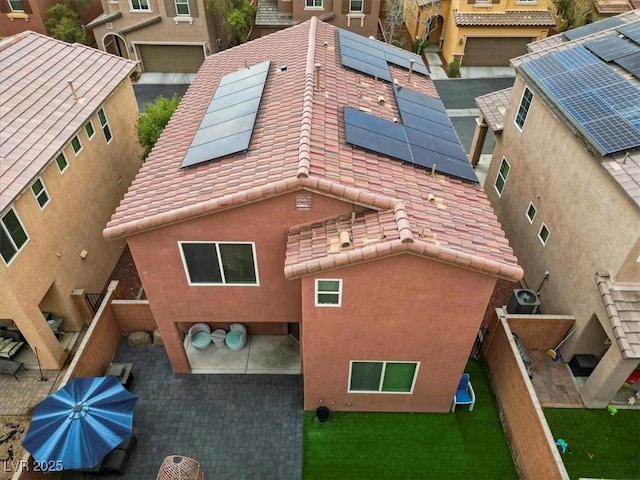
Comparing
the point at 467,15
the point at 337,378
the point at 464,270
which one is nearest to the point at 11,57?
the point at 337,378

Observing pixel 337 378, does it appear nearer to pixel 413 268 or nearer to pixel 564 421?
pixel 413 268

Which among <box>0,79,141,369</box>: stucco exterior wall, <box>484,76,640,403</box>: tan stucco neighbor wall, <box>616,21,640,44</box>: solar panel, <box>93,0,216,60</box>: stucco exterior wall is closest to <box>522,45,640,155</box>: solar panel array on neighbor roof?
<box>484,76,640,403</box>: tan stucco neighbor wall

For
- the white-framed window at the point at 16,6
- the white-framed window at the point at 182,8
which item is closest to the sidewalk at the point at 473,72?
the white-framed window at the point at 182,8

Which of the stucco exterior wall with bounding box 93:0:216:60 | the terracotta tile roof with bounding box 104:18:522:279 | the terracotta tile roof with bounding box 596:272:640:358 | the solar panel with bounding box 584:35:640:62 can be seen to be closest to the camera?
the terracotta tile roof with bounding box 104:18:522:279

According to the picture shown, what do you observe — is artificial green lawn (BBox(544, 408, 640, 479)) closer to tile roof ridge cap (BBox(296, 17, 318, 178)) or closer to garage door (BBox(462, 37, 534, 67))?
tile roof ridge cap (BBox(296, 17, 318, 178))

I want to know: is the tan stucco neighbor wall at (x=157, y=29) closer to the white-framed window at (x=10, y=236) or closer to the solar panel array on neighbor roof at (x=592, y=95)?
the solar panel array on neighbor roof at (x=592, y=95)

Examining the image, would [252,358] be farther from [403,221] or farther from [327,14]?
[327,14]

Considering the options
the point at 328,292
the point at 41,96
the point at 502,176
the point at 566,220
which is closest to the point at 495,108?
the point at 502,176
